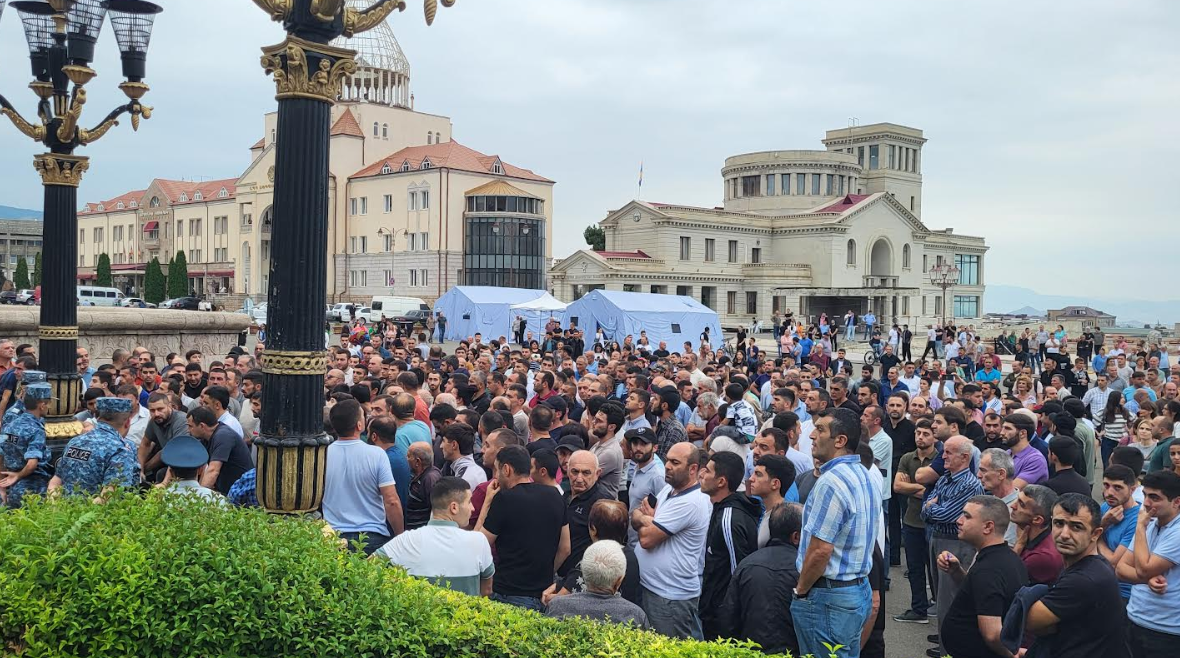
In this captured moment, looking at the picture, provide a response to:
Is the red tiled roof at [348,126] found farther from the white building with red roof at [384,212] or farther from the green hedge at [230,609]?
the green hedge at [230,609]

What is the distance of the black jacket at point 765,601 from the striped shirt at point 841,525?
176 mm

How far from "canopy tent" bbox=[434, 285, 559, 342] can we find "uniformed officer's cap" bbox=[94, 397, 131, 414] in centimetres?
3051

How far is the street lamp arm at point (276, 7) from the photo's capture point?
15.8 ft

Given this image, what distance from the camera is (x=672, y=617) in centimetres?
561

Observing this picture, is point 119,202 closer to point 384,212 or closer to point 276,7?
point 384,212

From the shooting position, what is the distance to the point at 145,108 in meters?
9.94

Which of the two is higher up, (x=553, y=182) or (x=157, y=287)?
(x=553, y=182)

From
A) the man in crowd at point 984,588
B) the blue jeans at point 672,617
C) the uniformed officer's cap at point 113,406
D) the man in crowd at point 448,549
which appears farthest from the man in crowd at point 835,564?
the uniformed officer's cap at point 113,406

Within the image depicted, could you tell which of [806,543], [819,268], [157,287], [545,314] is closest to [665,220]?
[819,268]

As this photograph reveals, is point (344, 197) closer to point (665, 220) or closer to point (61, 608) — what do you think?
point (665, 220)

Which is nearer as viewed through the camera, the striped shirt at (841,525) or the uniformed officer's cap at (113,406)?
the striped shirt at (841,525)

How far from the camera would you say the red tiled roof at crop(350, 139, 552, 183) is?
72.9 meters

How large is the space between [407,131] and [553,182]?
14814 mm

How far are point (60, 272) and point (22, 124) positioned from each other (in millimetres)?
1576
